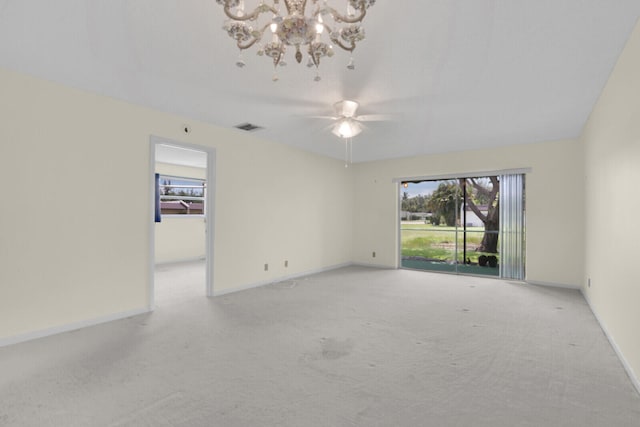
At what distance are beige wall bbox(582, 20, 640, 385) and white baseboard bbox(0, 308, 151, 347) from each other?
14.7ft

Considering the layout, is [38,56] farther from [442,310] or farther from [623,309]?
[623,309]

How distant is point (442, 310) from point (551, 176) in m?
3.13

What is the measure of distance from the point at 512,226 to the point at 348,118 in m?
3.73

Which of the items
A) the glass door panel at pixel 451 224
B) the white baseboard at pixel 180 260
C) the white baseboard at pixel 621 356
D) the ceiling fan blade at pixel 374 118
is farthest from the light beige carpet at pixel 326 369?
the white baseboard at pixel 180 260

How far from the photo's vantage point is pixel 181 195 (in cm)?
791

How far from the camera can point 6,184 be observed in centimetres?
279

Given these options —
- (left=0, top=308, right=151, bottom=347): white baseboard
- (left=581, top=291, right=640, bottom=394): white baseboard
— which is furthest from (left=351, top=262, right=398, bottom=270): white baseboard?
(left=0, top=308, right=151, bottom=347): white baseboard

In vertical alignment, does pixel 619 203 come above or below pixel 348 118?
below

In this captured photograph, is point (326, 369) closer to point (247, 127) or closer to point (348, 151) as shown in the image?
point (247, 127)

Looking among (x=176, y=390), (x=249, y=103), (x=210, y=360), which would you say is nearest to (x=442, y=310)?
(x=210, y=360)

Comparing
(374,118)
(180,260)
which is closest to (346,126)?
(374,118)

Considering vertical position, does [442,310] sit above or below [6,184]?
below

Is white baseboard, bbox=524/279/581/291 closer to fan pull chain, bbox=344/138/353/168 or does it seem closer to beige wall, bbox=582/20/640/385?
beige wall, bbox=582/20/640/385

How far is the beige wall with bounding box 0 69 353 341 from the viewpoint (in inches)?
112
